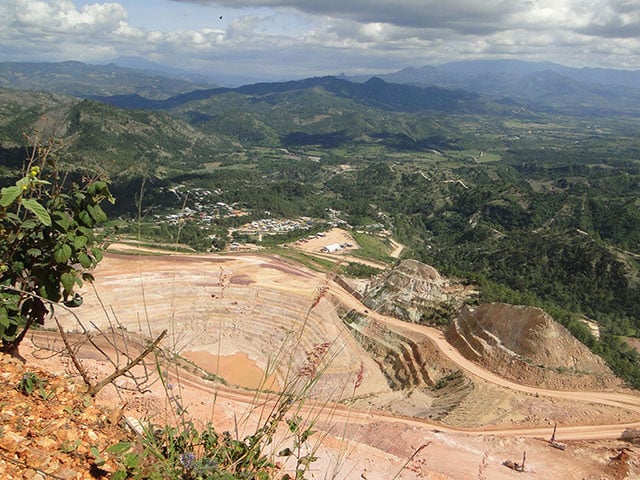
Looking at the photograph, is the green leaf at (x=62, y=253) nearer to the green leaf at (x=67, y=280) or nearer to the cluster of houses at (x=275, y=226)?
the green leaf at (x=67, y=280)

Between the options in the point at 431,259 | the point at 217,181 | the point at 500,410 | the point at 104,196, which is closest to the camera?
the point at 104,196

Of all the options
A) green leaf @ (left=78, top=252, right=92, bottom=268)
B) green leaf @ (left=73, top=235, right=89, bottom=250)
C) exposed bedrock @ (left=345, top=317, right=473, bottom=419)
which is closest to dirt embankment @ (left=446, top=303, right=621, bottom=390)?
exposed bedrock @ (left=345, top=317, right=473, bottom=419)

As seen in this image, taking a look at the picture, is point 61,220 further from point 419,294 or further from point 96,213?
point 419,294

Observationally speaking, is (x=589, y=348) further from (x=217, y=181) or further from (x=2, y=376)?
(x=217, y=181)

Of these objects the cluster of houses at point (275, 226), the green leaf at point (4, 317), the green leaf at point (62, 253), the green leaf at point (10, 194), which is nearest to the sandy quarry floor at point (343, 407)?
the green leaf at point (4, 317)

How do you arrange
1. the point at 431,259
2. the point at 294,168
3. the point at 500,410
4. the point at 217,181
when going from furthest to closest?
the point at 294,168 < the point at 217,181 < the point at 431,259 < the point at 500,410

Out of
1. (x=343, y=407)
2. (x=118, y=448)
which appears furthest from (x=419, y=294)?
(x=118, y=448)

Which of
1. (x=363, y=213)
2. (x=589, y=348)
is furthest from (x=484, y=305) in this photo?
(x=363, y=213)
